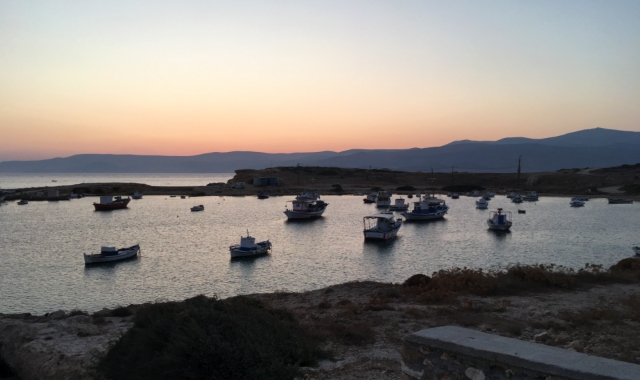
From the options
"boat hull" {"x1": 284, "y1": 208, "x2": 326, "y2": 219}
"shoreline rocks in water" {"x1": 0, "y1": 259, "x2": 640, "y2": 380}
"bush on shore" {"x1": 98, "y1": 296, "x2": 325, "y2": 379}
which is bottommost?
"boat hull" {"x1": 284, "y1": 208, "x2": 326, "y2": 219}

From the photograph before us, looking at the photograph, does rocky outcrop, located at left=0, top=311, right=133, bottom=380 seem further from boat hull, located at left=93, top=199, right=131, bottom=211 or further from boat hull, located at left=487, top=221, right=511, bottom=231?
boat hull, located at left=93, top=199, right=131, bottom=211

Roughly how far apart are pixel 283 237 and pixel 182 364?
129 ft

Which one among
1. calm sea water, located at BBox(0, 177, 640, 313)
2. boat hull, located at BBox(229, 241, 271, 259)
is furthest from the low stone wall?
boat hull, located at BBox(229, 241, 271, 259)

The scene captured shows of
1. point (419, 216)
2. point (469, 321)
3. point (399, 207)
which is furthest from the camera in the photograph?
point (399, 207)

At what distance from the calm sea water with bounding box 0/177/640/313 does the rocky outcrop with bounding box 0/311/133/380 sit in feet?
33.7

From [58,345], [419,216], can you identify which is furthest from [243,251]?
[419,216]

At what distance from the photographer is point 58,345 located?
35.1 feet

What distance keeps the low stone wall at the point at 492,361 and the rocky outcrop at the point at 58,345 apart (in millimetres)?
5767

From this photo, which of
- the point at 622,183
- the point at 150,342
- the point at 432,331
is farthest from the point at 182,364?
the point at 622,183

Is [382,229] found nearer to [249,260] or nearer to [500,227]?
[500,227]

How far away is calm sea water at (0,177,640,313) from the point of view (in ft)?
85.8

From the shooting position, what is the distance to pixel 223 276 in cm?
2867

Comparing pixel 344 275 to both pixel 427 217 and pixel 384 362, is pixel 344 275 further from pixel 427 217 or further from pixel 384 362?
pixel 427 217

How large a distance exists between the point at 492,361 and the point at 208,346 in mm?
3971
